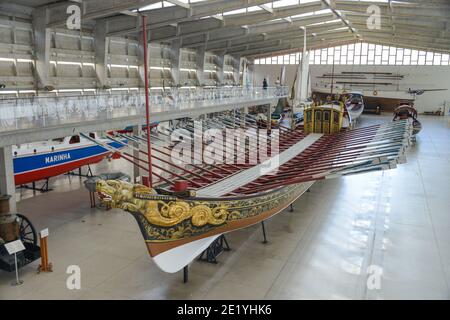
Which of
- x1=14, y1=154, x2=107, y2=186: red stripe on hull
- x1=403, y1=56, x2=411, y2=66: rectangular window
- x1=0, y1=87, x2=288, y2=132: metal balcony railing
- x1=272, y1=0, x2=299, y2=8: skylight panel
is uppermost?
x1=272, y1=0, x2=299, y2=8: skylight panel

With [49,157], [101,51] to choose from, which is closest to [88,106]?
[49,157]

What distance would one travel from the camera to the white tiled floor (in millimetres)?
7734

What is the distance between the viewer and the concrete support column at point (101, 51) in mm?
23844

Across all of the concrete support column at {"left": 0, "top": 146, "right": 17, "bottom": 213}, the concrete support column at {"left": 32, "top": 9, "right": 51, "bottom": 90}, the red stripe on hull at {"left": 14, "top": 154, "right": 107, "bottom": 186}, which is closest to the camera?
the concrete support column at {"left": 0, "top": 146, "right": 17, "bottom": 213}

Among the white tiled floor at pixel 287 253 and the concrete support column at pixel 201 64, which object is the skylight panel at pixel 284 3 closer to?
the concrete support column at pixel 201 64

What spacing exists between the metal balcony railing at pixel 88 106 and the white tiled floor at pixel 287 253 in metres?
3.10

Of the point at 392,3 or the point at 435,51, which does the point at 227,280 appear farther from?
the point at 435,51

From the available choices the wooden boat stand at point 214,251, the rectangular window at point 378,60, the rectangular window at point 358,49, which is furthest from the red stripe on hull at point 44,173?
the rectangular window at point 378,60

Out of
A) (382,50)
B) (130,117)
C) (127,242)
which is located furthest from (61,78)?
(382,50)

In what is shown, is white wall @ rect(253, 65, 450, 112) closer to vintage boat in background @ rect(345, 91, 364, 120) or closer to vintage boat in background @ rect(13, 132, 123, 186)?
vintage boat in background @ rect(345, 91, 364, 120)

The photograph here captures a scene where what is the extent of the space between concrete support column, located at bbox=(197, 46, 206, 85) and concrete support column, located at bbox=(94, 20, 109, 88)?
13979 millimetres

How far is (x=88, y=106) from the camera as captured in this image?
12.6 meters

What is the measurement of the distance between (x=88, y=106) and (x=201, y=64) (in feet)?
84.7

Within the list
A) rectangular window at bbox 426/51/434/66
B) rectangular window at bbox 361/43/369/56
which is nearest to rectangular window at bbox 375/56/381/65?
Result: rectangular window at bbox 361/43/369/56
